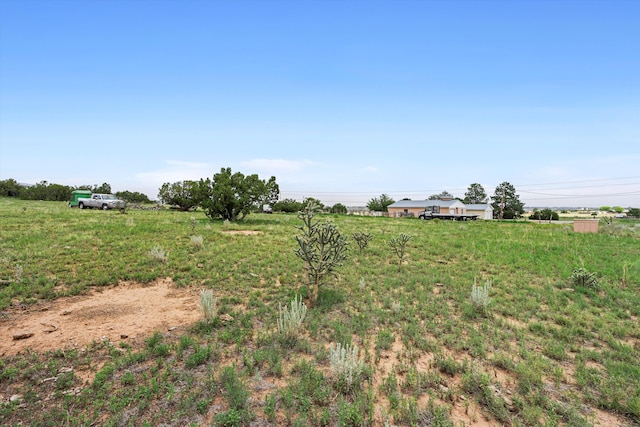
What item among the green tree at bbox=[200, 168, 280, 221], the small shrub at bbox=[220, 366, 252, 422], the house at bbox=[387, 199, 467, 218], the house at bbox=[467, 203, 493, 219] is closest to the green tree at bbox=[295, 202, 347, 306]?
the small shrub at bbox=[220, 366, 252, 422]

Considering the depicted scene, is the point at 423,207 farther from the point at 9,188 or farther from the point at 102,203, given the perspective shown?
the point at 9,188

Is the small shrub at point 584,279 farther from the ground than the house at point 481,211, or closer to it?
closer to it

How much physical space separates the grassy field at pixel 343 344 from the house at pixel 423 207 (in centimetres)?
4916

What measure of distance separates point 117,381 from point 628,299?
11021 millimetres

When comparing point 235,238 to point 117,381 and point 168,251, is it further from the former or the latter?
point 117,381

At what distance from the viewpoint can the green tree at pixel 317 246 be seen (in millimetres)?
6884

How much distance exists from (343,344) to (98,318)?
485 cm

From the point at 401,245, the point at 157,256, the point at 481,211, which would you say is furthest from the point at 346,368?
the point at 481,211

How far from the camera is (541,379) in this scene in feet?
13.3

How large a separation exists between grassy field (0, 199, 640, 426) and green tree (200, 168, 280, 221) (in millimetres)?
11924

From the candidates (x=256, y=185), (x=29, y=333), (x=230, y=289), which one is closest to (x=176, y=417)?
(x=29, y=333)

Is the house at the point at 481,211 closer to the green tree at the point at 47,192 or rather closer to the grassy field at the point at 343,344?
the grassy field at the point at 343,344

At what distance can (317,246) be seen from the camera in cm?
729

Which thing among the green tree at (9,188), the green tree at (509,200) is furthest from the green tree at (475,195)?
the green tree at (9,188)
